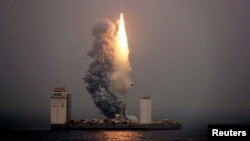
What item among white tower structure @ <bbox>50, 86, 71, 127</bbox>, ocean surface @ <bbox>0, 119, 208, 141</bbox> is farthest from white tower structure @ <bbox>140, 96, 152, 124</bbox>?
white tower structure @ <bbox>50, 86, 71, 127</bbox>

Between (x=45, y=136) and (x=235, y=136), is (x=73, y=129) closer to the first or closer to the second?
(x=45, y=136)

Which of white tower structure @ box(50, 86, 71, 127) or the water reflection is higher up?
white tower structure @ box(50, 86, 71, 127)

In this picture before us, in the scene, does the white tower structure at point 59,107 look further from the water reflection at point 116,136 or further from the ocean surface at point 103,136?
the water reflection at point 116,136

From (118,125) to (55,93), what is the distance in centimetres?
1334

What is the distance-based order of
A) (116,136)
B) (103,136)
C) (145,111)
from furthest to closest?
(145,111), (116,136), (103,136)

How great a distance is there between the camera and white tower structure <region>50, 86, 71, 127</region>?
136250 millimetres

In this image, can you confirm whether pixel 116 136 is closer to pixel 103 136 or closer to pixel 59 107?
pixel 103 136

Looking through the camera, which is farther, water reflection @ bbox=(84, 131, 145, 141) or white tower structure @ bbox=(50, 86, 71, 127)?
white tower structure @ bbox=(50, 86, 71, 127)

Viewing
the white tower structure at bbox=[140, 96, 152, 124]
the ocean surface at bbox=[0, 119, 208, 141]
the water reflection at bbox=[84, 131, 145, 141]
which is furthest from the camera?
the white tower structure at bbox=[140, 96, 152, 124]

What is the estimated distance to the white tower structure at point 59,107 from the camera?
136 metres

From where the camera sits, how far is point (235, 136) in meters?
66.4

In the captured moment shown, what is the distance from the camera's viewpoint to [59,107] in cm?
13662

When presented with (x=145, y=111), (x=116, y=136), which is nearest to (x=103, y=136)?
(x=116, y=136)

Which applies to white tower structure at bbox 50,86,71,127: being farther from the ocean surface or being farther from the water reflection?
the water reflection
